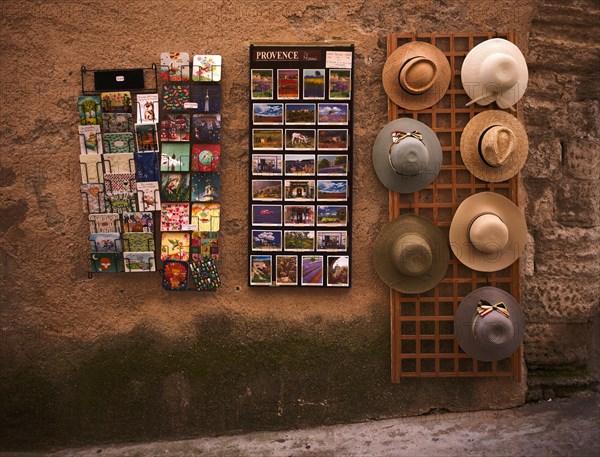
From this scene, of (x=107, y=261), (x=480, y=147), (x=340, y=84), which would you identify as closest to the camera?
(x=480, y=147)

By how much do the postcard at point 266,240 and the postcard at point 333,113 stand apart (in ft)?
2.84

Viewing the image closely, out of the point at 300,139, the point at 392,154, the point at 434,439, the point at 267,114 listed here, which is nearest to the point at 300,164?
the point at 300,139

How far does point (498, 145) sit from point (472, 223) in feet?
1.80

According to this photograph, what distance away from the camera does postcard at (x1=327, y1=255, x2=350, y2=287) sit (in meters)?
3.16

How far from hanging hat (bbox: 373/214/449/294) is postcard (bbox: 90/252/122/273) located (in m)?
1.87

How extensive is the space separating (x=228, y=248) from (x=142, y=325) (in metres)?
0.86

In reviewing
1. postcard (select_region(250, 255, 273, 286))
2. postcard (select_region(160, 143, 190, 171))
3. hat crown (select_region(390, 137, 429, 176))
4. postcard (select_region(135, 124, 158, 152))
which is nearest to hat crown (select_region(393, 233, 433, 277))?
hat crown (select_region(390, 137, 429, 176))

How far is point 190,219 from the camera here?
126 inches

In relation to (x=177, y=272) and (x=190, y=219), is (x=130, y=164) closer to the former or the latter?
(x=190, y=219)

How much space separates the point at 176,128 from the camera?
3170mm

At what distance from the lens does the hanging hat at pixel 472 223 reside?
10.1ft

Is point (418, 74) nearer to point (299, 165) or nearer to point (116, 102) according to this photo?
point (299, 165)

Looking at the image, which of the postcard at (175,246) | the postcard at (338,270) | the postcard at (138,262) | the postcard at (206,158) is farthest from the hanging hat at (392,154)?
the postcard at (138,262)

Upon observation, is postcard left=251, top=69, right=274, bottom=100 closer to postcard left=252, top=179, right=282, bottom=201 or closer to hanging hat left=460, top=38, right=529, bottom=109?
postcard left=252, top=179, right=282, bottom=201
